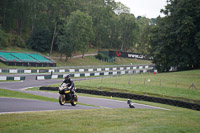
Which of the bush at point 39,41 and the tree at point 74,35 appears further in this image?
the bush at point 39,41

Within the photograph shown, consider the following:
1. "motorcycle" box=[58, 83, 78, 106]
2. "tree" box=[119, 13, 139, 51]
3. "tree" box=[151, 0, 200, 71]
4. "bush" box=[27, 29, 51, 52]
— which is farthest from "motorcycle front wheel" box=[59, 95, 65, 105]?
"tree" box=[119, 13, 139, 51]

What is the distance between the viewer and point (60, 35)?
253 feet

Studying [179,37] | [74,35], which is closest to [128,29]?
[74,35]

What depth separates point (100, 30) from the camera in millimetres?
95438

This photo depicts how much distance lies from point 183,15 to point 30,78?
107 ft

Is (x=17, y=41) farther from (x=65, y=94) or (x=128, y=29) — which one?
(x=65, y=94)

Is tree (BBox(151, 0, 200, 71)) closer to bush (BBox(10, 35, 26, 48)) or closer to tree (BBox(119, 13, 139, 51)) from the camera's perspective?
bush (BBox(10, 35, 26, 48))

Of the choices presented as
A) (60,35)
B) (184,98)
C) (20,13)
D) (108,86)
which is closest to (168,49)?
(108,86)

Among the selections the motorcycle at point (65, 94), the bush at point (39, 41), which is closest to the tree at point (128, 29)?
the bush at point (39, 41)

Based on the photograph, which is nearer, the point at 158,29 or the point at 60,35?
the point at 158,29

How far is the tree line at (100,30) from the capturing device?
51719mm

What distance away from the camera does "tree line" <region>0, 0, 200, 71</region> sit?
51.7m

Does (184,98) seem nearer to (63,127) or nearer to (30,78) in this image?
(63,127)

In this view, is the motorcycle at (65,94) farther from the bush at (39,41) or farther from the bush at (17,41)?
the bush at (39,41)
